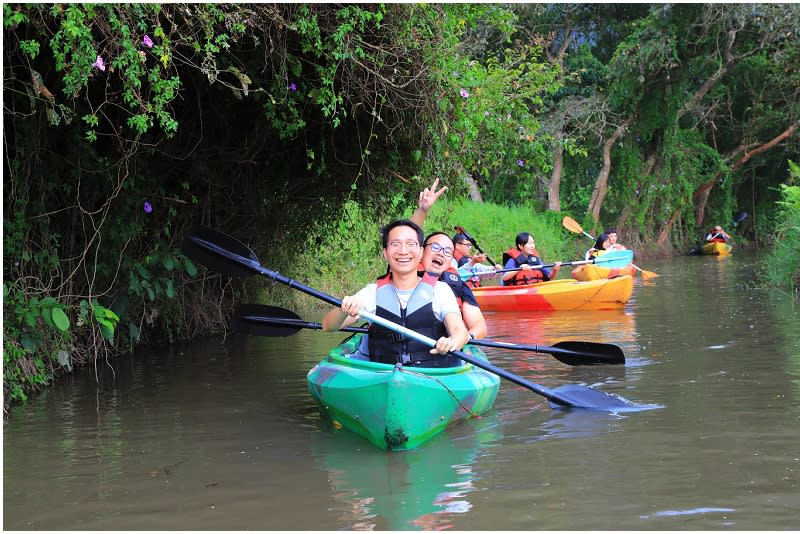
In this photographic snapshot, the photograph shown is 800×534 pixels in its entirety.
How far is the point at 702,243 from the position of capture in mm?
27000

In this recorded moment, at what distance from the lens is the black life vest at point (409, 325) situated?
18.1 ft

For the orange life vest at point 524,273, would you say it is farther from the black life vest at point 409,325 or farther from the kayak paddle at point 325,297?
the black life vest at point 409,325

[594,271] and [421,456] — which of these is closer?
[421,456]

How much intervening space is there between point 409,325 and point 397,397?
707mm

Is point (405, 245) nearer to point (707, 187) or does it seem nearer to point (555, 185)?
point (555, 185)

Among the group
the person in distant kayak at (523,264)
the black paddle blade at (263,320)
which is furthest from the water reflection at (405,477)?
the person in distant kayak at (523,264)

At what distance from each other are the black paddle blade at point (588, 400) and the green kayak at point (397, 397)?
18.7 inches

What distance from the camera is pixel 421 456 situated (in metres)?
4.93

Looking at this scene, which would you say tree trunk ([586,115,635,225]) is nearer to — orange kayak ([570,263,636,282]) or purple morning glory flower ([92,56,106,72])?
orange kayak ([570,263,636,282])

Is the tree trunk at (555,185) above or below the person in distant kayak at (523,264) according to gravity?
above

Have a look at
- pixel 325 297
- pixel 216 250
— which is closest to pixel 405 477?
pixel 325 297

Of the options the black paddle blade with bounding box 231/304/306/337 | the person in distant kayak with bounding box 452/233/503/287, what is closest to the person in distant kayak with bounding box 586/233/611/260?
the person in distant kayak with bounding box 452/233/503/287

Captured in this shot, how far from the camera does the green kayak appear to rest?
16.3ft

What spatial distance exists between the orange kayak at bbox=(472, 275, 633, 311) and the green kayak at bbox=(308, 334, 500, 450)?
20.5 feet
